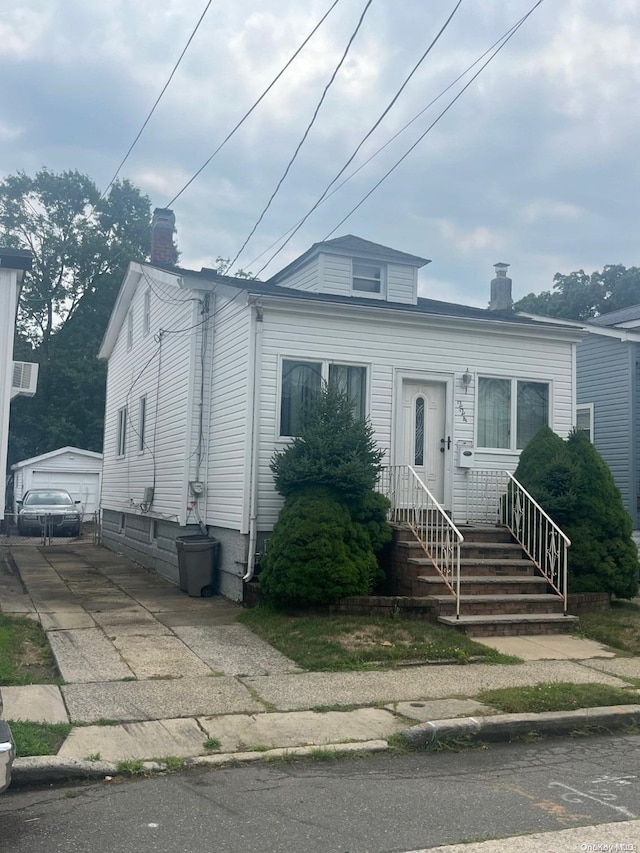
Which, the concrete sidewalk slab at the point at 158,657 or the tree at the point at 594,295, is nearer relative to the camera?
the concrete sidewalk slab at the point at 158,657

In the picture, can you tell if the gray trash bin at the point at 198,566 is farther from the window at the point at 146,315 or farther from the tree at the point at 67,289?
the tree at the point at 67,289

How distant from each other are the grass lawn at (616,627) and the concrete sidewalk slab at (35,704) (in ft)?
20.8

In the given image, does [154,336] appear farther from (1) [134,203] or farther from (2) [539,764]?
(1) [134,203]

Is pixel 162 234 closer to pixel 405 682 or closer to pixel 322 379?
pixel 322 379

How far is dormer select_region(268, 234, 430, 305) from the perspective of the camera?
15.9 meters

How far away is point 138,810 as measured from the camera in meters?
4.97

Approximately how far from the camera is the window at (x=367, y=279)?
1619 centimetres

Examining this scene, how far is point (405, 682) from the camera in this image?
8086mm

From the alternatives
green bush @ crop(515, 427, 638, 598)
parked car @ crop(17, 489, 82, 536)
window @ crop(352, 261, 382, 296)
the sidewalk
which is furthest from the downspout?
parked car @ crop(17, 489, 82, 536)

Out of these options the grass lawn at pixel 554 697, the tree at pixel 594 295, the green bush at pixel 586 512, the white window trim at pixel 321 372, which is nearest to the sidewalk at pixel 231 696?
the grass lawn at pixel 554 697

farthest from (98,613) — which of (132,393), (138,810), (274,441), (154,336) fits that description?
(132,393)

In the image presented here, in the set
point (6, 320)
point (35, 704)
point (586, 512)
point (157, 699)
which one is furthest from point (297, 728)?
point (6, 320)

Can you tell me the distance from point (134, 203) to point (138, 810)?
4645 cm

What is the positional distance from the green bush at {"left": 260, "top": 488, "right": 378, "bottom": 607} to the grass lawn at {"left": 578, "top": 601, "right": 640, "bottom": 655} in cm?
285
